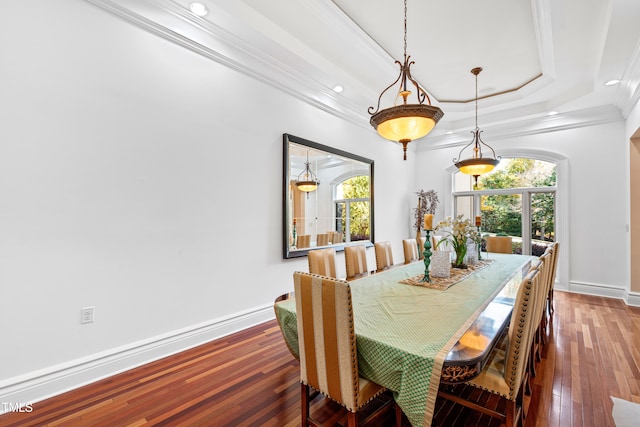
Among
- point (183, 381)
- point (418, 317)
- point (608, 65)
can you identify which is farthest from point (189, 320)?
point (608, 65)

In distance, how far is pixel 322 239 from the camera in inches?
171

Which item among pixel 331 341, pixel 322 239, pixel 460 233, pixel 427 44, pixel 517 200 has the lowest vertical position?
pixel 331 341

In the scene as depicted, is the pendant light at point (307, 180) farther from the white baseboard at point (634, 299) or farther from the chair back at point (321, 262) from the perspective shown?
the white baseboard at point (634, 299)

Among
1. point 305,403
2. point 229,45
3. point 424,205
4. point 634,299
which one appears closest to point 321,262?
point 305,403

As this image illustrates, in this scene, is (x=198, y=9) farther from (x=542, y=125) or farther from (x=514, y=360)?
(x=542, y=125)

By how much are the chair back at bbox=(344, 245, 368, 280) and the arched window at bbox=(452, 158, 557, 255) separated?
12.6ft

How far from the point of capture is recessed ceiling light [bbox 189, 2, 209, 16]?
8.35ft

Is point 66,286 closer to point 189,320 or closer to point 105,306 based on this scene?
point 105,306

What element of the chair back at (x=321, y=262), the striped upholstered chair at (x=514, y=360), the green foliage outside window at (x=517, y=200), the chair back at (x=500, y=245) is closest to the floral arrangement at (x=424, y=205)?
the green foliage outside window at (x=517, y=200)

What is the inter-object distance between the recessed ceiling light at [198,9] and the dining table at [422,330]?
2.54 m

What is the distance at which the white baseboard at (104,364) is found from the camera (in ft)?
6.39

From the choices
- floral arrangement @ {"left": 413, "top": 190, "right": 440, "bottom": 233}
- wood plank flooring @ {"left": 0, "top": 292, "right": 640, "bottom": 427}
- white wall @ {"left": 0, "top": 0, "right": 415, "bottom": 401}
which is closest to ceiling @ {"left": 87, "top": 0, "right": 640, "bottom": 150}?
white wall @ {"left": 0, "top": 0, "right": 415, "bottom": 401}

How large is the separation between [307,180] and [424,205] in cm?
304

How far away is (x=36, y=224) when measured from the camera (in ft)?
6.62
